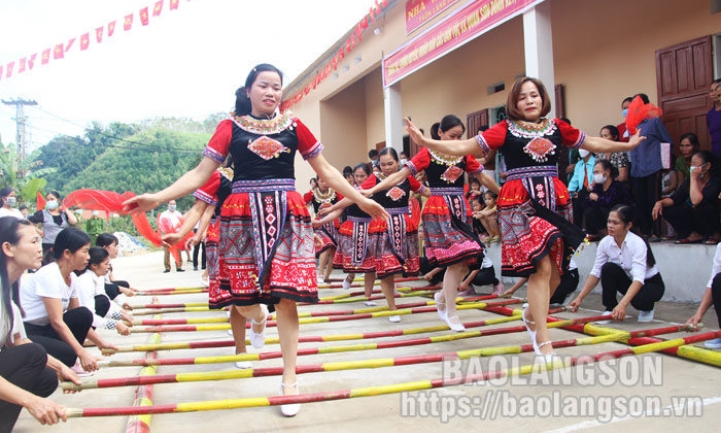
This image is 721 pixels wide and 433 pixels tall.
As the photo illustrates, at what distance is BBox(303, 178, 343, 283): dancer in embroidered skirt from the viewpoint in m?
8.34

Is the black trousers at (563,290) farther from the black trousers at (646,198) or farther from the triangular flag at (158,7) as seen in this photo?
the triangular flag at (158,7)

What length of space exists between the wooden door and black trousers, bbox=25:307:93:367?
22.2 ft

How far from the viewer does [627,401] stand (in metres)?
2.77

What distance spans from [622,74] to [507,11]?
1.83m

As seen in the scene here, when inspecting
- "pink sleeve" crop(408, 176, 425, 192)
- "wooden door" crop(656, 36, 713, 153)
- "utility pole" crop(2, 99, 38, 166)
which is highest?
"utility pole" crop(2, 99, 38, 166)

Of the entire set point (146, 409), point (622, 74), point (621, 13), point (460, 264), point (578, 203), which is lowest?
point (146, 409)

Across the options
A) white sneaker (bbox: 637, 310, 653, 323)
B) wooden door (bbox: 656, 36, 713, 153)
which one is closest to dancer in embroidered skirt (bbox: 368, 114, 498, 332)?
white sneaker (bbox: 637, 310, 653, 323)

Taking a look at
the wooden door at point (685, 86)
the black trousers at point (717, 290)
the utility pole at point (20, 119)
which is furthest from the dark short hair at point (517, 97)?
A: the utility pole at point (20, 119)

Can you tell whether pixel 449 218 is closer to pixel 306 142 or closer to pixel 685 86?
pixel 306 142

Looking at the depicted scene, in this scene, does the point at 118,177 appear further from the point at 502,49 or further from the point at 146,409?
the point at 146,409

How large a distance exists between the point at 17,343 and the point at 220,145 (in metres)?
1.37

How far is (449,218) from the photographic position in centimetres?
481

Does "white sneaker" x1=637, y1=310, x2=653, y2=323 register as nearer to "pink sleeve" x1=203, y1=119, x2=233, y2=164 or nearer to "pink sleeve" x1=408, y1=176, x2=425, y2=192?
"pink sleeve" x1=408, y1=176, x2=425, y2=192

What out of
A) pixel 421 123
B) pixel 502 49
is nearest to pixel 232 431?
pixel 502 49
